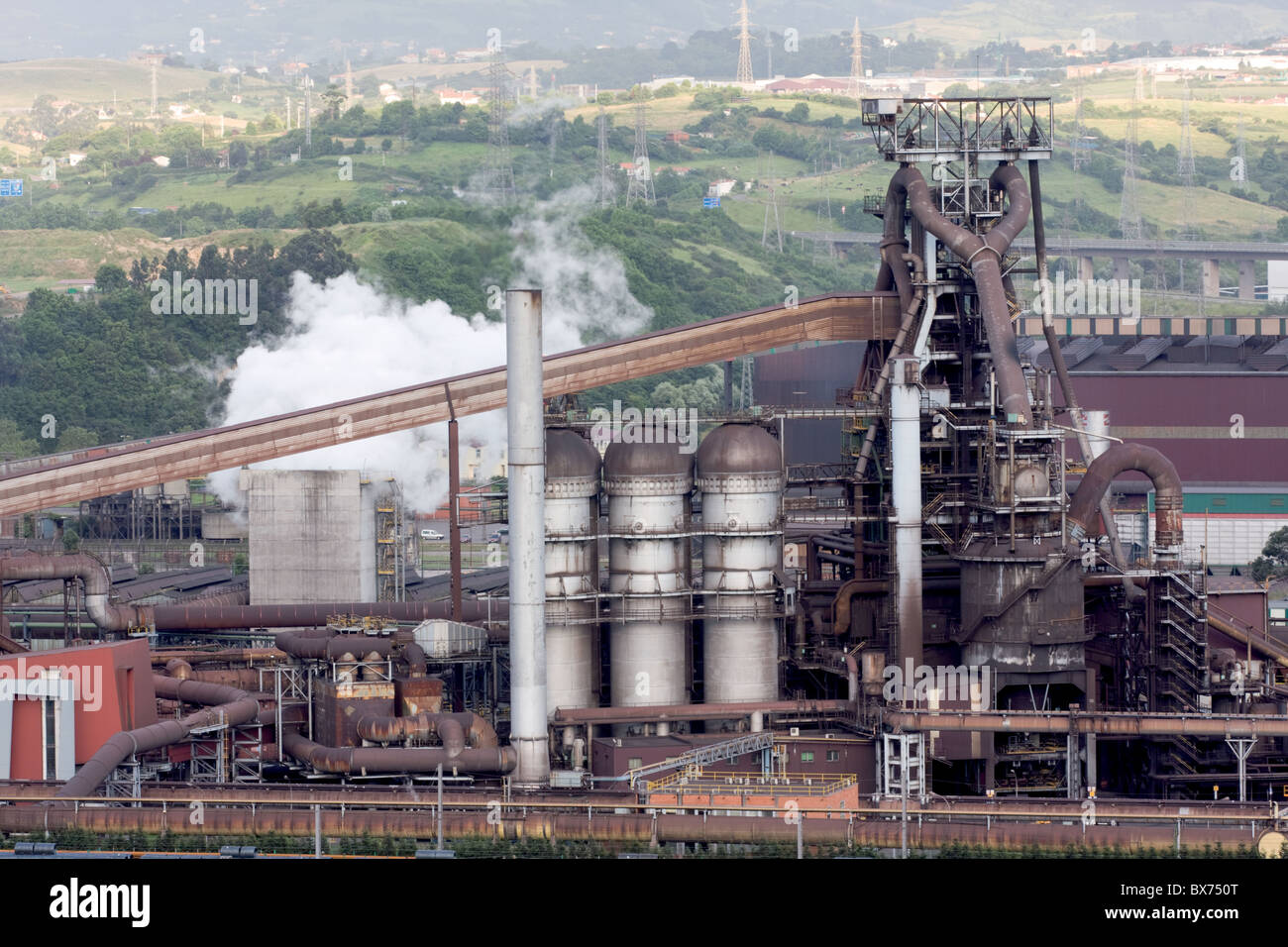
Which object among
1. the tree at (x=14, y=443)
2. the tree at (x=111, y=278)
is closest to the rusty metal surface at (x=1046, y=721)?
the tree at (x=14, y=443)

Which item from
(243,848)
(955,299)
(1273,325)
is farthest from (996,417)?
(1273,325)

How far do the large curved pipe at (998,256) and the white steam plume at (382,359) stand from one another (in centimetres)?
2826

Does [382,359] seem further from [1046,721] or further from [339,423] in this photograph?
[1046,721]

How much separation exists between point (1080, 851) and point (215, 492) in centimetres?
5969

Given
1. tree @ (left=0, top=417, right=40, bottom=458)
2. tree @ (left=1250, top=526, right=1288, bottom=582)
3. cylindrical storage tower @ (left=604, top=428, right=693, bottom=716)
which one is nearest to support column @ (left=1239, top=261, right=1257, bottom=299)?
tree @ (left=1250, top=526, right=1288, bottom=582)

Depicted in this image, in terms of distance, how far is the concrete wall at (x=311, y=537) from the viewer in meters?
76.3

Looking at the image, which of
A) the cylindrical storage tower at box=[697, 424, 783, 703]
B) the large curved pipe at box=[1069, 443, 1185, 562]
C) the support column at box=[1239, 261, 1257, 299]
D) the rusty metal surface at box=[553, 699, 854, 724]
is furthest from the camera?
the support column at box=[1239, 261, 1257, 299]

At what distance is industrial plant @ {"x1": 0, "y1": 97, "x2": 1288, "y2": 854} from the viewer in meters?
54.2

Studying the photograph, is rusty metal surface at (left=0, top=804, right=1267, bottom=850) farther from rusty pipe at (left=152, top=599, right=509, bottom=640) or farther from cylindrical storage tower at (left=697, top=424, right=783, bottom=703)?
rusty pipe at (left=152, top=599, right=509, bottom=640)

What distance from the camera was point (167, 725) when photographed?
5597 cm

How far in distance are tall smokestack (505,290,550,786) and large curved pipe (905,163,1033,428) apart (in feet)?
41.3

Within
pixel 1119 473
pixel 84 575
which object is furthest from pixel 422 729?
pixel 1119 473

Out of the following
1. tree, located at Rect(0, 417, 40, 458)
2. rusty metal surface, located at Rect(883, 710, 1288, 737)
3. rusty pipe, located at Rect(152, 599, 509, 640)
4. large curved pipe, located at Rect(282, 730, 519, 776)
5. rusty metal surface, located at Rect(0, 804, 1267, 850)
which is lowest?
rusty metal surface, located at Rect(0, 804, 1267, 850)

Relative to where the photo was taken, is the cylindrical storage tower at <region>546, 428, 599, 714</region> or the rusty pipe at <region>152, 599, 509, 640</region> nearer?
the cylindrical storage tower at <region>546, 428, 599, 714</region>
